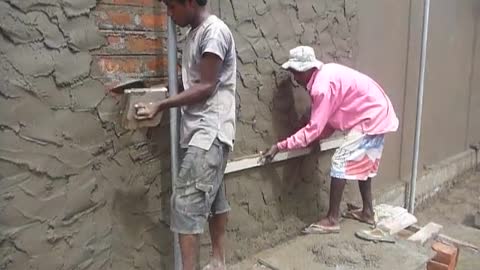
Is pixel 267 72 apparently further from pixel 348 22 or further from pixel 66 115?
pixel 66 115

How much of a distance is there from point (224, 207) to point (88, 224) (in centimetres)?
63

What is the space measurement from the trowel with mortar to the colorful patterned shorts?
1.31 meters

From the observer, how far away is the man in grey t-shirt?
180 cm

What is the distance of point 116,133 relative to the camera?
75.8 inches

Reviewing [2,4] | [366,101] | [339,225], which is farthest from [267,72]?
[2,4]

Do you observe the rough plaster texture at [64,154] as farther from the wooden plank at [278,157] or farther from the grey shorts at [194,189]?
the wooden plank at [278,157]

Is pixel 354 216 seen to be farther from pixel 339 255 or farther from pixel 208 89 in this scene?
pixel 208 89

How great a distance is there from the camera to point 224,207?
216cm

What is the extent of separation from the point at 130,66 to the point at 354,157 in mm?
1538

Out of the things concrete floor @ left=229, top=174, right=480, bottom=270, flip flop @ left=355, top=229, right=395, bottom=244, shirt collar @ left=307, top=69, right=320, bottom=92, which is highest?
shirt collar @ left=307, top=69, right=320, bottom=92

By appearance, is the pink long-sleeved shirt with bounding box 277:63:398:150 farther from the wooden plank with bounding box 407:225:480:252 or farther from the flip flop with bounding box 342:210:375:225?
the wooden plank with bounding box 407:225:480:252

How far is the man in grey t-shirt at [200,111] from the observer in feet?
5.91

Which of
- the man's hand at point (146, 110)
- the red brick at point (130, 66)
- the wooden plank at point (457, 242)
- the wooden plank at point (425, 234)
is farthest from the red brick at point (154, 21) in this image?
the wooden plank at point (457, 242)

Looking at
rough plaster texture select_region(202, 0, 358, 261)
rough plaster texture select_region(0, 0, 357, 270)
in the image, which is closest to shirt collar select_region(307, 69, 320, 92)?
rough plaster texture select_region(202, 0, 358, 261)
